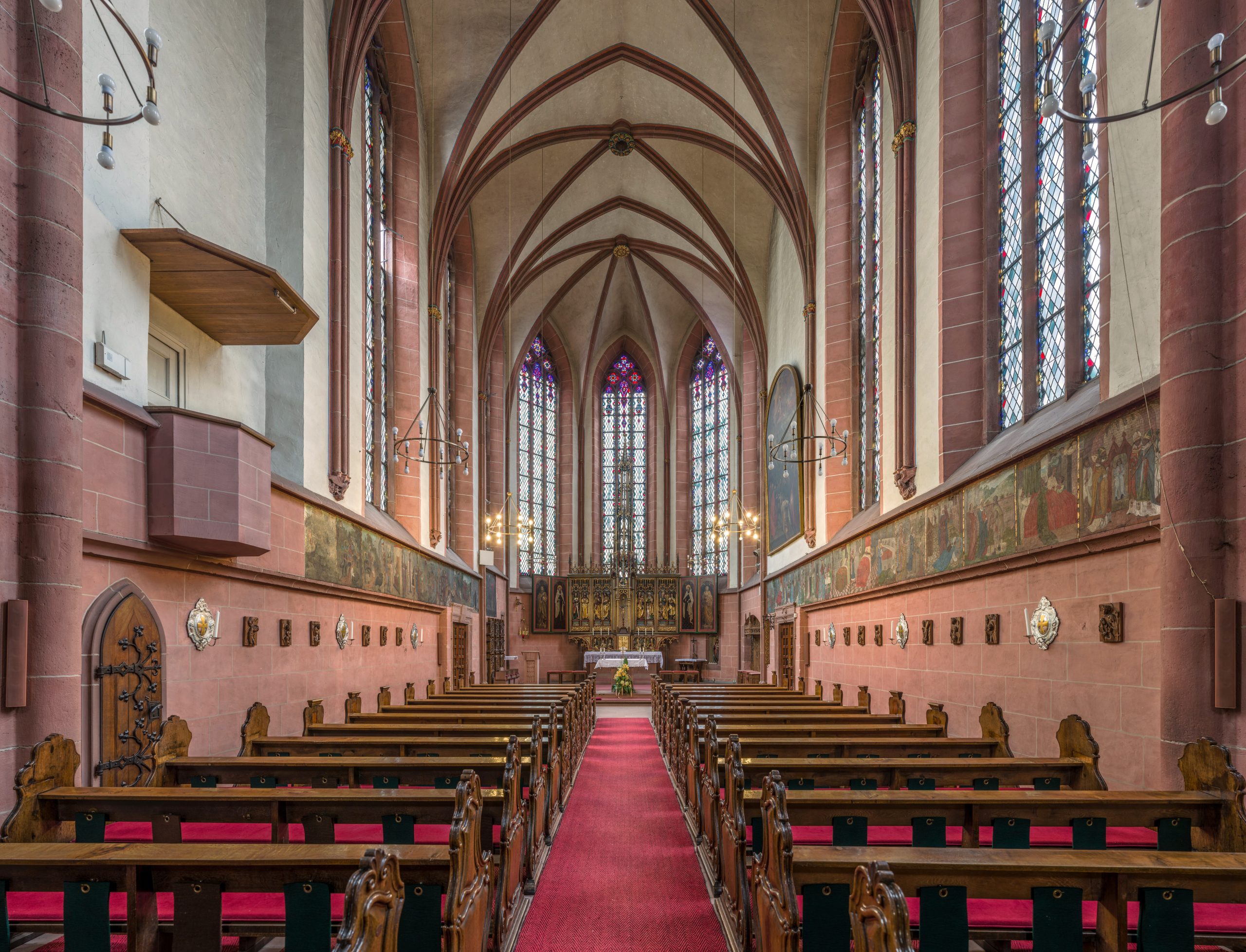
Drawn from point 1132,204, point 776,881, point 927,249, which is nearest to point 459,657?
point 927,249

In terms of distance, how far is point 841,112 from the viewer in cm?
1795

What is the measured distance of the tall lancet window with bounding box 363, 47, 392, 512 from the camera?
664 inches

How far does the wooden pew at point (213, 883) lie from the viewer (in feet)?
12.0

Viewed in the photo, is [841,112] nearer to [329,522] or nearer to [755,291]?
[755,291]

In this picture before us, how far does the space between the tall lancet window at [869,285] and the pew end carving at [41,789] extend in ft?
42.0

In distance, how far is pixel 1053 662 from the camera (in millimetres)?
8359

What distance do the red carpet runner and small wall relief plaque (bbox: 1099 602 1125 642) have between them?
3633 mm

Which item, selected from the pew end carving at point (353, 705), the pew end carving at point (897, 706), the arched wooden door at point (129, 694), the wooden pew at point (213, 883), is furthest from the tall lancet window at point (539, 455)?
the wooden pew at point (213, 883)

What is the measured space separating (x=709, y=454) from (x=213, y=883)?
28.7m

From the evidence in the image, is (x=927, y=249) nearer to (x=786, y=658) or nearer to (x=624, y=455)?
(x=786, y=658)

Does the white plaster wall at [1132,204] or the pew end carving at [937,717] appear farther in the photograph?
the pew end carving at [937,717]

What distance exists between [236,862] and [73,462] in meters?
3.68

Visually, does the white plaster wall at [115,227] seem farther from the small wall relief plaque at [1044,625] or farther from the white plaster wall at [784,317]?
the white plaster wall at [784,317]

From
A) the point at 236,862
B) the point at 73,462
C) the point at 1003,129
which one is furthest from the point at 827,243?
the point at 236,862
